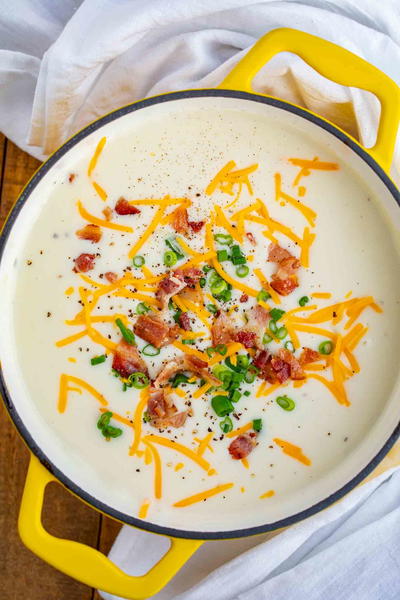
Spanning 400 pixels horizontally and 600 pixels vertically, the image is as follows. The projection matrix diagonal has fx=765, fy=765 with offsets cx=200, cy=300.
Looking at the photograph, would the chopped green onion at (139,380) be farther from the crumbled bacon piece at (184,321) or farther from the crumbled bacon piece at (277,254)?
the crumbled bacon piece at (277,254)

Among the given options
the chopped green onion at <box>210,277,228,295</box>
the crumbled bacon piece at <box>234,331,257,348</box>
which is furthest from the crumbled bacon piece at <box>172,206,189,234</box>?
the crumbled bacon piece at <box>234,331,257,348</box>

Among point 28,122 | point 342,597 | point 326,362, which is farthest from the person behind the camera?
point 28,122

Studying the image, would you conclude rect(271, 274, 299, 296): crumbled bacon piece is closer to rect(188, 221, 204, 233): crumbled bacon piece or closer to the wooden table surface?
rect(188, 221, 204, 233): crumbled bacon piece

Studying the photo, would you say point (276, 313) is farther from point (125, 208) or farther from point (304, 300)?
point (125, 208)

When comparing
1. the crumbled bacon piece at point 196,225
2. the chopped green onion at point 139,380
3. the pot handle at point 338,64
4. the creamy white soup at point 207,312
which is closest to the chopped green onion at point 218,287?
the creamy white soup at point 207,312

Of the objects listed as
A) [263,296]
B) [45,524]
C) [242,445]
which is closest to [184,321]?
[263,296]

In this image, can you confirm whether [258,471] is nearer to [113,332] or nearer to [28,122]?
[113,332]

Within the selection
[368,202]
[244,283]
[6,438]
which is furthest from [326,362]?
[6,438]

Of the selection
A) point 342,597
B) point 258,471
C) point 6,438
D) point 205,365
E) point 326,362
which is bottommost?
point 6,438

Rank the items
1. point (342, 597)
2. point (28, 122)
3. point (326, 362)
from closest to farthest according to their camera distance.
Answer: point (326, 362) < point (342, 597) < point (28, 122)
